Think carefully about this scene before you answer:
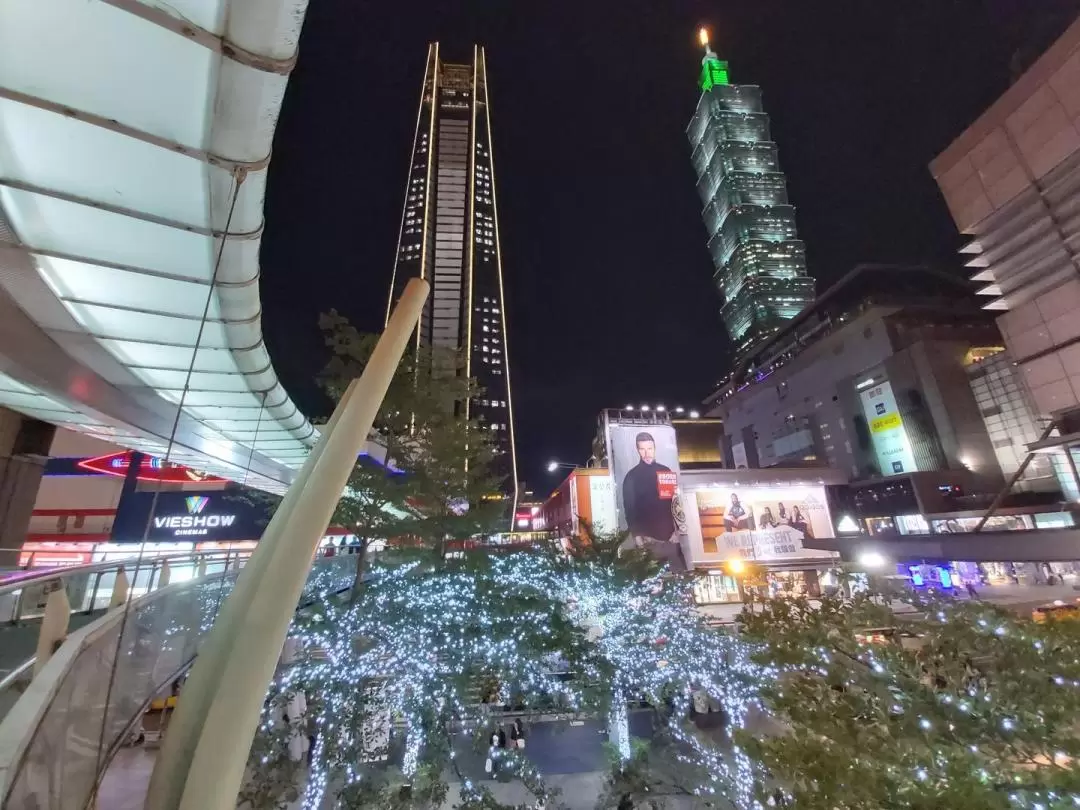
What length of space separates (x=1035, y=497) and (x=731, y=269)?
82435 mm

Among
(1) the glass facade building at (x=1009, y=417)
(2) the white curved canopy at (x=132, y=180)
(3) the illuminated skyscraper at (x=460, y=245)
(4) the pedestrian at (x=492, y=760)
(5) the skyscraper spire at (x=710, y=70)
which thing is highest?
(5) the skyscraper spire at (x=710, y=70)

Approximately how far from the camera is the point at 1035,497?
2952 centimetres

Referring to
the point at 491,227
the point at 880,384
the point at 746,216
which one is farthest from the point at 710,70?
the point at 880,384

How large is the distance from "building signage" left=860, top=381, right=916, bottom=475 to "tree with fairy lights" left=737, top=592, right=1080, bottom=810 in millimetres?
37367

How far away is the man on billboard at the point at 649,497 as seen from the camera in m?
26.8

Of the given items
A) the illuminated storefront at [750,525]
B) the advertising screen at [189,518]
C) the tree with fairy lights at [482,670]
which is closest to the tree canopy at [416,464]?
the tree with fairy lights at [482,670]

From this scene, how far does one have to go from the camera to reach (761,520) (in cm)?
2852

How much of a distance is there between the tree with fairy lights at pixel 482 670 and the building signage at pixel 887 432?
104ft

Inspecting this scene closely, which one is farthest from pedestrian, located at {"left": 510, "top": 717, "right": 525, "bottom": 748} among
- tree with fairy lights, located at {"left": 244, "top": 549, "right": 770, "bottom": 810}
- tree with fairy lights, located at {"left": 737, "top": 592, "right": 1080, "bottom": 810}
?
tree with fairy lights, located at {"left": 737, "top": 592, "right": 1080, "bottom": 810}

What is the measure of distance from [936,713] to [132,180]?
8.78 m

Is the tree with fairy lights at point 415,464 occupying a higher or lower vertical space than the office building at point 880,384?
lower

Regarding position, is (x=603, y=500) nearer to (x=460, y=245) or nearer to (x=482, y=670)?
(x=482, y=670)

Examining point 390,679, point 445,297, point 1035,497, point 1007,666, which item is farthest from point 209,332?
point 445,297

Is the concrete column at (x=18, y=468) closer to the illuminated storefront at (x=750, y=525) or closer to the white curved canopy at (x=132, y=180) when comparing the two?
the white curved canopy at (x=132, y=180)
